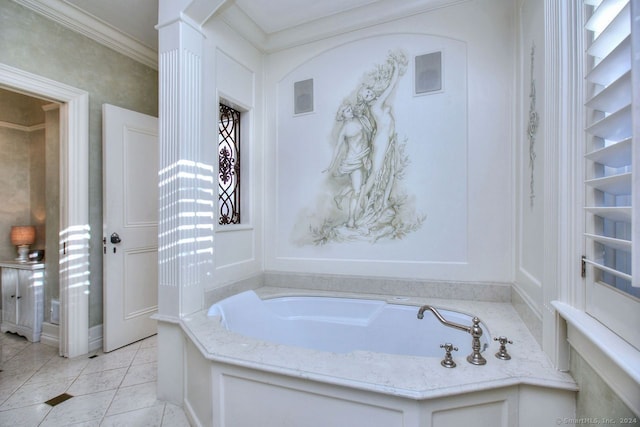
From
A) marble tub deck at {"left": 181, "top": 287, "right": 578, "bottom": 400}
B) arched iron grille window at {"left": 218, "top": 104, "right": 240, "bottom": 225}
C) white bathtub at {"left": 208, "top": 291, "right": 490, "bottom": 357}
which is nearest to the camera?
marble tub deck at {"left": 181, "top": 287, "right": 578, "bottom": 400}

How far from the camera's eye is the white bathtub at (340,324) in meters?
1.88

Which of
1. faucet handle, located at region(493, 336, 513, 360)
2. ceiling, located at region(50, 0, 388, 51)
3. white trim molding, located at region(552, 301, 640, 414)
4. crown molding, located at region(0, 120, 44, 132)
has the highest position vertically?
ceiling, located at region(50, 0, 388, 51)

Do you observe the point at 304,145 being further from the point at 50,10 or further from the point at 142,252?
the point at 50,10

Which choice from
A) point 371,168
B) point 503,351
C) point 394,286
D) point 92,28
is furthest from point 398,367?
point 92,28

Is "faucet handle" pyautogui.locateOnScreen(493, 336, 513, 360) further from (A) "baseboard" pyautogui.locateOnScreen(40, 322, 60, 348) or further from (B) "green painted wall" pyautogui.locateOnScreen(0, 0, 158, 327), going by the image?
(A) "baseboard" pyautogui.locateOnScreen(40, 322, 60, 348)

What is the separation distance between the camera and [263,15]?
7.72 ft

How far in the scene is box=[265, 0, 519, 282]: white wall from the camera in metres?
2.01

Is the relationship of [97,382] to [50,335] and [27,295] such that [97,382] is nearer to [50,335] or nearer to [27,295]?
[50,335]

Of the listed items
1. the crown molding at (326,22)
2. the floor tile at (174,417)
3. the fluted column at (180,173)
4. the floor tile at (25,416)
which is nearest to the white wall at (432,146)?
the crown molding at (326,22)

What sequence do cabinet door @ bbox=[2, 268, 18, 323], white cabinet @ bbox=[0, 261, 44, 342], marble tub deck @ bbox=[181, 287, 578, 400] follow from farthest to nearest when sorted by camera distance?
1. cabinet door @ bbox=[2, 268, 18, 323]
2. white cabinet @ bbox=[0, 261, 44, 342]
3. marble tub deck @ bbox=[181, 287, 578, 400]

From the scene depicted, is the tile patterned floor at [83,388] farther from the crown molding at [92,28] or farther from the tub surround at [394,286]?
the crown molding at [92,28]

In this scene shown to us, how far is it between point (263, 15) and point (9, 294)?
3479 millimetres

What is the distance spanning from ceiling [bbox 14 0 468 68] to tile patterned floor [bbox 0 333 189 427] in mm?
2547

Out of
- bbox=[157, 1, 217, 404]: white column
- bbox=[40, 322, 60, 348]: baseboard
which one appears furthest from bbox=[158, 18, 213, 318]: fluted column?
bbox=[40, 322, 60, 348]: baseboard
